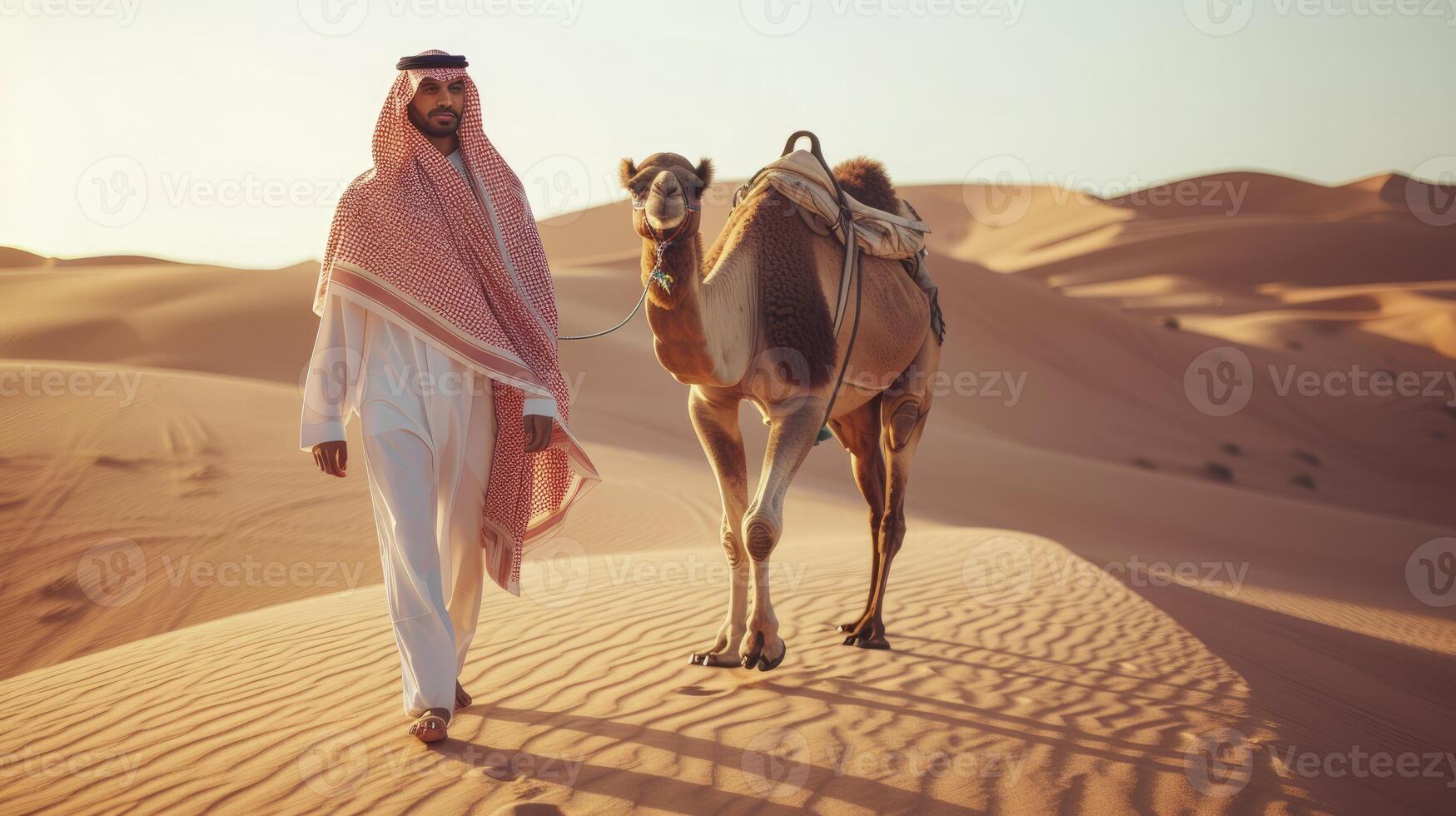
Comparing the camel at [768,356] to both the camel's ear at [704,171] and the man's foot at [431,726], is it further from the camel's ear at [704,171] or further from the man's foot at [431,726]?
the man's foot at [431,726]

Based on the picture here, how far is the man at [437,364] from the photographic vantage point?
4027 mm

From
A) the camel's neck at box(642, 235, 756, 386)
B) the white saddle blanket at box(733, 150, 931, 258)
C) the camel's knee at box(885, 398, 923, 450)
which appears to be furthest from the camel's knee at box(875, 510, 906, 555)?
the camel's neck at box(642, 235, 756, 386)

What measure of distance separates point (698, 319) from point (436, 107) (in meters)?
1.39

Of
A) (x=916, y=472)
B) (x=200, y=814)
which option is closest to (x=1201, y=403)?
(x=916, y=472)

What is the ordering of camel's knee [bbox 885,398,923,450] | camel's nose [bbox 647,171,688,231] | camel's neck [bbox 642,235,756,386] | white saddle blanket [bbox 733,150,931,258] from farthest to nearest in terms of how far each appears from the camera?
camel's knee [bbox 885,398,923,450] < white saddle blanket [bbox 733,150,931,258] < camel's neck [bbox 642,235,756,386] < camel's nose [bbox 647,171,688,231]

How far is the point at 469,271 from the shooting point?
4.38 metres

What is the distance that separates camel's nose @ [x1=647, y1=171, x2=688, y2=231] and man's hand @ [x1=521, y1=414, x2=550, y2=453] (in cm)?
93

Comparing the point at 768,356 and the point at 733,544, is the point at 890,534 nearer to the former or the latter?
the point at 733,544

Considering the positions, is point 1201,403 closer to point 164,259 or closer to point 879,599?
point 879,599

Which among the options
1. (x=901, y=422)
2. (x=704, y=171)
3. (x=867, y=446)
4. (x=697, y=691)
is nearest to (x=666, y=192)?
(x=704, y=171)

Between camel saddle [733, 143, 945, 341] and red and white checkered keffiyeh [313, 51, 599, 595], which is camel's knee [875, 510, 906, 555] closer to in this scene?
camel saddle [733, 143, 945, 341]

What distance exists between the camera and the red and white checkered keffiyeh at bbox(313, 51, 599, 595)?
4148 millimetres

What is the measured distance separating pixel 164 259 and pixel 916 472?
120 ft

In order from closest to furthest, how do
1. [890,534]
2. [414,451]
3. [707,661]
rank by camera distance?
[414,451]
[707,661]
[890,534]
